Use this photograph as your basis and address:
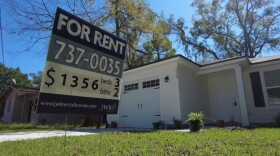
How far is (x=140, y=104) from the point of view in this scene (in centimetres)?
1252

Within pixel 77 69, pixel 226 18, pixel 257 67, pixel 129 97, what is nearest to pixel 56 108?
pixel 77 69

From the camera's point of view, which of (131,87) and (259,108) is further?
(131,87)

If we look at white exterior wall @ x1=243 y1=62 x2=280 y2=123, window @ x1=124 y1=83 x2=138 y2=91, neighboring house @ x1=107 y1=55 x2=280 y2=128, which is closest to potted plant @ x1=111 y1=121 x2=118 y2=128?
neighboring house @ x1=107 y1=55 x2=280 y2=128

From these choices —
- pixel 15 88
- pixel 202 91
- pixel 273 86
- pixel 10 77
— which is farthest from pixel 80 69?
pixel 10 77

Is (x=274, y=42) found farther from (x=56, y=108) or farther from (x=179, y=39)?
(x=56, y=108)

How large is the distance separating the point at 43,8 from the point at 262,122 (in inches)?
689

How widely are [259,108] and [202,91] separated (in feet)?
9.71

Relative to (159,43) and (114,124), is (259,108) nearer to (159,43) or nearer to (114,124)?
(114,124)

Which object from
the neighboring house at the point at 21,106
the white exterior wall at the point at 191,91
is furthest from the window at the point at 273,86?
the neighboring house at the point at 21,106

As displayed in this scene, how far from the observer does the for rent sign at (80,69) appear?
2.58m

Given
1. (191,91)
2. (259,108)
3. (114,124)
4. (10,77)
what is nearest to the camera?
(259,108)

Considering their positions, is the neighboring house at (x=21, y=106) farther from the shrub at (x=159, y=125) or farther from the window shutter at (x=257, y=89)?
the window shutter at (x=257, y=89)

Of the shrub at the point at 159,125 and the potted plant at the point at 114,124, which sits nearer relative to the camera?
the shrub at the point at 159,125

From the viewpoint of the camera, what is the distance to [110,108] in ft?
11.0
